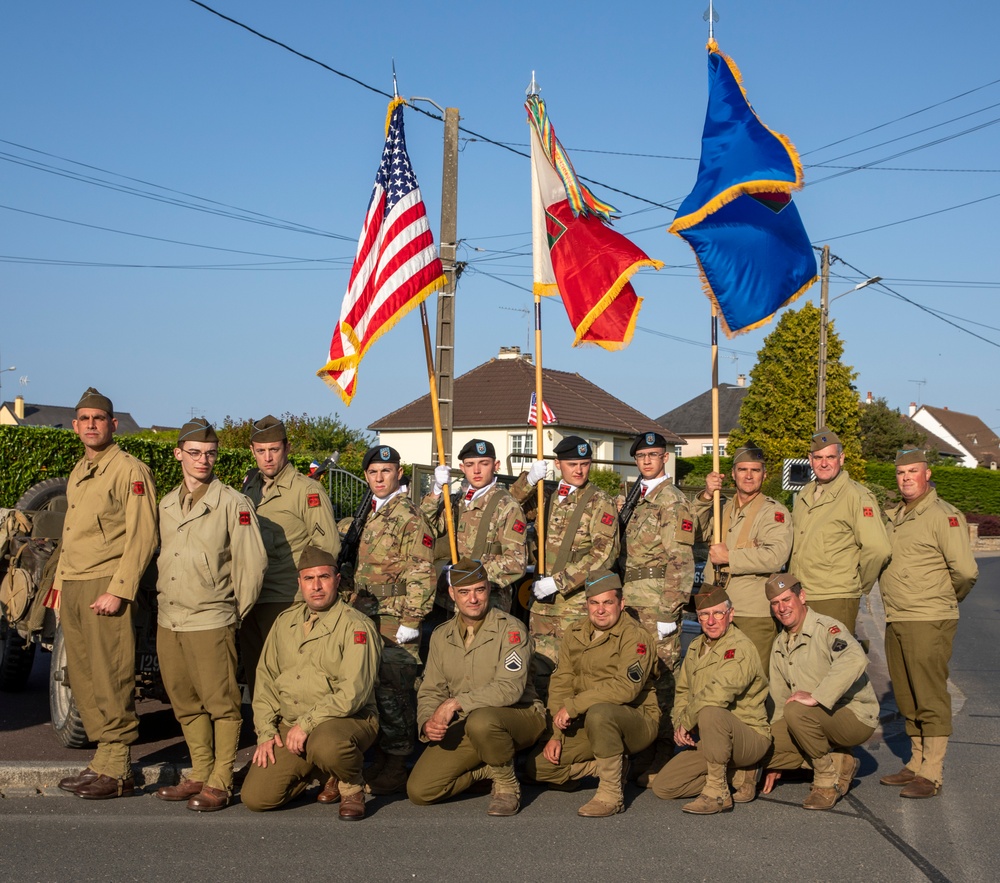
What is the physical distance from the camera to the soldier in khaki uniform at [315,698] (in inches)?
228

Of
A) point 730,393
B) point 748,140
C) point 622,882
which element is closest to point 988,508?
point 730,393

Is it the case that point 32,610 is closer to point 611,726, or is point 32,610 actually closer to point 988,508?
point 611,726

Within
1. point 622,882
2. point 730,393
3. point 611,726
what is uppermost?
point 730,393

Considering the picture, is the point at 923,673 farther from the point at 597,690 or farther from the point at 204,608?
the point at 204,608

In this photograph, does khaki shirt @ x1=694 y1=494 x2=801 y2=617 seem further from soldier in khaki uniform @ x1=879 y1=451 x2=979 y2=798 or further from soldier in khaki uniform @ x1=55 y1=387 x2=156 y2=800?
soldier in khaki uniform @ x1=55 y1=387 x2=156 y2=800

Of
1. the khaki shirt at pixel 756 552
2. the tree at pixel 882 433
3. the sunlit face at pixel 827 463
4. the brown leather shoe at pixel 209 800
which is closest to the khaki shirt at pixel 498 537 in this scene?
the khaki shirt at pixel 756 552

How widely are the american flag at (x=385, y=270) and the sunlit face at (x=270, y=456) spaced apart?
0.79m

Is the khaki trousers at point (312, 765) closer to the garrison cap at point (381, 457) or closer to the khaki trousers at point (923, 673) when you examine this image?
the garrison cap at point (381, 457)

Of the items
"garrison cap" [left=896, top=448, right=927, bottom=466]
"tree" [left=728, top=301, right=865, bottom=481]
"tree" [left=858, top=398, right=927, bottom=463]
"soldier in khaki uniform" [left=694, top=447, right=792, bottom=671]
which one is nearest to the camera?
"garrison cap" [left=896, top=448, right=927, bottom=466]

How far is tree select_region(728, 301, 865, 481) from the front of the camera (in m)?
39.2

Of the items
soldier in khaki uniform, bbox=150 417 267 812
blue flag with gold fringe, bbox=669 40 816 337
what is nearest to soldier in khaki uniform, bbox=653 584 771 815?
soldier in khaki uniform, bbox=150 417 267 812

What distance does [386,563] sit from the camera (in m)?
6.99

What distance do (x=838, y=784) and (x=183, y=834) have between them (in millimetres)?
3619

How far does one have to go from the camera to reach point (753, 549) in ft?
23.1
